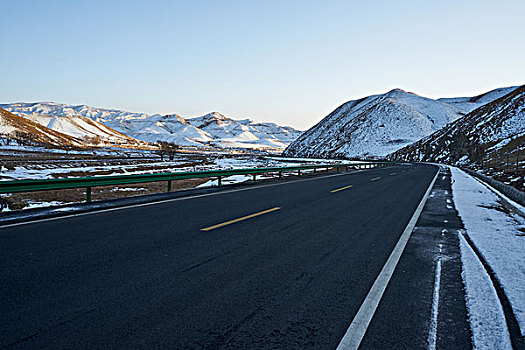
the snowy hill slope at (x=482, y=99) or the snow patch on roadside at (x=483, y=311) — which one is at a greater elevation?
the snowy hill slope at (x=482, y=99)

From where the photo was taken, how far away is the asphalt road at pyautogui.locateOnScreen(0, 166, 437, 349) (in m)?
3.06

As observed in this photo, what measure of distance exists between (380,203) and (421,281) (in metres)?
7.21

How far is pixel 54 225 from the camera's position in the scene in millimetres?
7320

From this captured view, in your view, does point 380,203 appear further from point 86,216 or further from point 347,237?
point 86,216

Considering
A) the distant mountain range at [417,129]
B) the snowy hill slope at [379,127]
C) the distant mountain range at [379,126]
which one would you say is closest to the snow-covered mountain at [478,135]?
the distant mountain range at [417,129]

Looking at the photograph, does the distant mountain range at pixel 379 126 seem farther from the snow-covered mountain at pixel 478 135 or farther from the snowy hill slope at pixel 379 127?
the snow-covered mountain at pixel 478 135

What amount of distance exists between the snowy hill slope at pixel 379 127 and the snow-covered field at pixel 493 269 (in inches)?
4222

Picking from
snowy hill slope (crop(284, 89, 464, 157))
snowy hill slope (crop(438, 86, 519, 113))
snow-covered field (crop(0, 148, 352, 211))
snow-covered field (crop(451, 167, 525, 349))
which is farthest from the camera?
snowy hill slope (crop(438, 86, 519, 113))

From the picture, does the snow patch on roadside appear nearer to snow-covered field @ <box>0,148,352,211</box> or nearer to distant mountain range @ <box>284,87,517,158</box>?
snow-covered field @ <box>0,148,352,211</box>

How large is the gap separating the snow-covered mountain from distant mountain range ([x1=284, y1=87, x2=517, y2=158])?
20.3 metres

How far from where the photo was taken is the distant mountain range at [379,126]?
391 feet

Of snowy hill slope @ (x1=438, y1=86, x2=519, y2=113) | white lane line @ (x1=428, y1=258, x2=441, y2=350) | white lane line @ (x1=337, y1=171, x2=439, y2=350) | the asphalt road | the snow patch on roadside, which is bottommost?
the asphalt road

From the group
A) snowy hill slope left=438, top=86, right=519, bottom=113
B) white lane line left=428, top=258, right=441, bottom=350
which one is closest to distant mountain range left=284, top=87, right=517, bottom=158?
snowy hill slope left=438, top=86, right=519, bottom=113

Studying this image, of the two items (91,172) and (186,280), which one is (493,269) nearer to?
(186,280)
